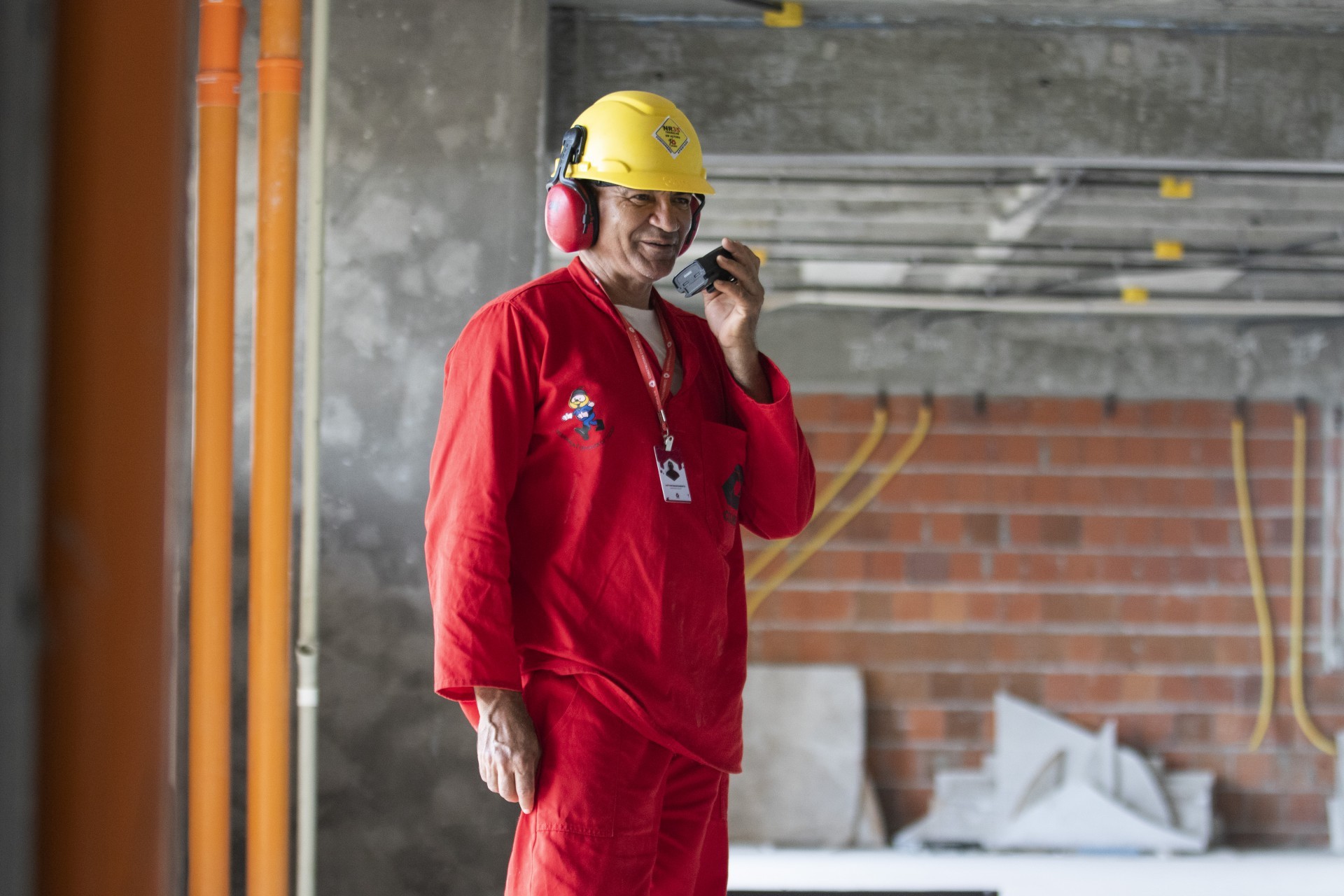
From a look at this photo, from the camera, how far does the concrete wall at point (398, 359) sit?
8.39ft

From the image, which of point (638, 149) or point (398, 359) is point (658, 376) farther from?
point (398, 359)

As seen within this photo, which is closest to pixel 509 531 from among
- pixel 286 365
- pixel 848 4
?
pixel 286 365

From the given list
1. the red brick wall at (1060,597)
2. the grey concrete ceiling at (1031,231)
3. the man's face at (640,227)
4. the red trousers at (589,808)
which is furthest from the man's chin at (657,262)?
the red brick wall at (1060,597)

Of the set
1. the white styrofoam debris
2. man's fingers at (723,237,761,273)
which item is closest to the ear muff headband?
man's fingers at (723,237,761,273)

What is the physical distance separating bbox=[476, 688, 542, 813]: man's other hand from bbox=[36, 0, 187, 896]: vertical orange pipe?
3.90 ft

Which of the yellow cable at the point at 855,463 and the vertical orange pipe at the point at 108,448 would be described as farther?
the yellow cable at the point at 855,463

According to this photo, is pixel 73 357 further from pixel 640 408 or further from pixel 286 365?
pixel 286 365

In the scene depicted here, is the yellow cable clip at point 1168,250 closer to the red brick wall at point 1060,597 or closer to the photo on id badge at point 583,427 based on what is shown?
the red brick wall at point 1060,597

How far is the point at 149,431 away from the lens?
41cm

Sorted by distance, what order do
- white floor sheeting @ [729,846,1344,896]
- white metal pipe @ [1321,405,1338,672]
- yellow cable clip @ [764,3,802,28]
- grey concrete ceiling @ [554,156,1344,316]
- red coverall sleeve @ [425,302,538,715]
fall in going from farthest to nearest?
white metal pipe @ [1321,405,1338,672] → white floor sheeting @ [729,846,1344,896] → grey concrete ceiling @ [554,156,1344,316] → yellow cable clip @ [764,3,802,28] → red coverall sleeve @ [425,302,538,715]

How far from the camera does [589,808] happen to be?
5.34ft

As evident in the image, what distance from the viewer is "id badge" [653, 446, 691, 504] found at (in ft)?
5.71

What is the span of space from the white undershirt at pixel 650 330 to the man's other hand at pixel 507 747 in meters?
0.56

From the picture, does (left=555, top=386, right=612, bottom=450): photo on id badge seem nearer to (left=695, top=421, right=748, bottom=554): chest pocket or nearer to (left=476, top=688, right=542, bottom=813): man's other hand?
(left=695, top=421, right=748, bottom=554): chest pocket
